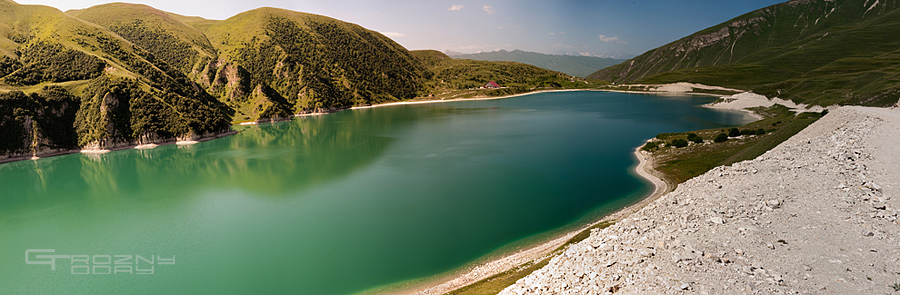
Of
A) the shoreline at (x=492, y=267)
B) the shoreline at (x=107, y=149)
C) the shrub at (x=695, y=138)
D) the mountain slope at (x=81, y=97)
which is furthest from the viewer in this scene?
the mountain slope at (x=81, y=97)

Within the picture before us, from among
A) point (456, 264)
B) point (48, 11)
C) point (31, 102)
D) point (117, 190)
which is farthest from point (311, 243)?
point (48, 11)

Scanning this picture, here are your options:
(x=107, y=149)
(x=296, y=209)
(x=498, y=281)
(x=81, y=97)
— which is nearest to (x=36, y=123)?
(x=107, y=149)

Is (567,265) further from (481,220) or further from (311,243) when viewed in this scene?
→ (311,243)

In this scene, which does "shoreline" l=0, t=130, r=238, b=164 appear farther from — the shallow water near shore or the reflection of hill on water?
the reflection of hill on water

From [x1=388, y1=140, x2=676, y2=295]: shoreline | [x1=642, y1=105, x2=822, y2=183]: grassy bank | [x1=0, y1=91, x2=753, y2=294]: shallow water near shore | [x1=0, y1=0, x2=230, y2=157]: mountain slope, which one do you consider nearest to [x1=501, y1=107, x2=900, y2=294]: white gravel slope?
[x1=388, y1=140, x2=676, y2=295]: shoreline

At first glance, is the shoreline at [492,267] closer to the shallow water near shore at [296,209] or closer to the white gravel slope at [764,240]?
the shallow water near shore at [296,209]

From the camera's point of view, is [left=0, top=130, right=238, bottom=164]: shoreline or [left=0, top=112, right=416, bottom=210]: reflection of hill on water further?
[left=0, top=130, right=238, bottom=164]: shoreline

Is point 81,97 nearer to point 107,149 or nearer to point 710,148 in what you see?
point 107,149

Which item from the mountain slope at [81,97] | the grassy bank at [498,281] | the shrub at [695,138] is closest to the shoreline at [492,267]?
the grassy bank at [498,281]
